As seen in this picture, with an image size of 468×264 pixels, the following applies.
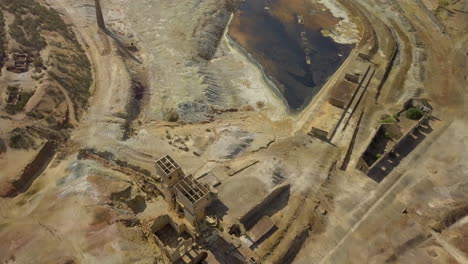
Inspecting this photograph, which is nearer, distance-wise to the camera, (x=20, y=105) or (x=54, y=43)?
(x=20, y=105)

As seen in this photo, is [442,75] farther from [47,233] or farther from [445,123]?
[47,233]

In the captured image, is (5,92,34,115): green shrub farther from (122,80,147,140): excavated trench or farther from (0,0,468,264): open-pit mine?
(122,80,147,140): excavated trench

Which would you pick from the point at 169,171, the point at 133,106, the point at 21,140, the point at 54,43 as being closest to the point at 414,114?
the point at 169,171

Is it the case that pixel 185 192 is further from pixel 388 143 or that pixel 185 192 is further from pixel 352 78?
Result: pixel 352 78

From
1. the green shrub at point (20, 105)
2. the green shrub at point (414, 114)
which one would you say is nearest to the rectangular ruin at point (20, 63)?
the green shrub at point (20, 105)

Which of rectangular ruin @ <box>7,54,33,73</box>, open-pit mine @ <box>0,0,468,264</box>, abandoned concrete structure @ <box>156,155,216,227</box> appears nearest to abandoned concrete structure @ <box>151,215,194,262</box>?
open-pit mine @ <box>0,0,468,264</box>

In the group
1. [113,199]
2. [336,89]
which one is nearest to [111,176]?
[113,199]
